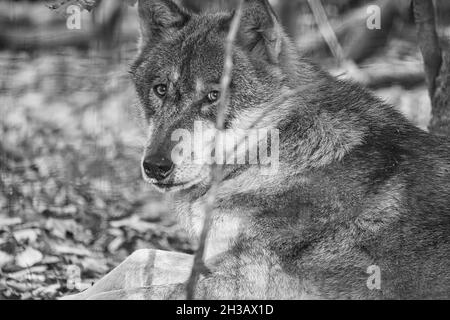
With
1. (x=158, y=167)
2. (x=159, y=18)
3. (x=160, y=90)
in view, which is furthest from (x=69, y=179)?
(x=158, y=167)

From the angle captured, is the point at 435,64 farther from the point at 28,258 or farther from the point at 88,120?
the point at 88,120

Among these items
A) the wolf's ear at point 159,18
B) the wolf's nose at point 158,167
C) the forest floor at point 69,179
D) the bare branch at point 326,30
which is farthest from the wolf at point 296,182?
the bare branch at point 326,30

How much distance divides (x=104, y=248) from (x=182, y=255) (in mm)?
1641

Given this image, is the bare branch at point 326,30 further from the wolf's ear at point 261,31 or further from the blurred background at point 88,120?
the wolf's ear at point 261,31

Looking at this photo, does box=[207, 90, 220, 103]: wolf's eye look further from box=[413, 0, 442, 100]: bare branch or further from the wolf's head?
box=[413, 0, 442, 100]: bare branch

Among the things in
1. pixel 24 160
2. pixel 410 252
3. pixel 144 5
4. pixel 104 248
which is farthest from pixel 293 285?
pixel 24 160

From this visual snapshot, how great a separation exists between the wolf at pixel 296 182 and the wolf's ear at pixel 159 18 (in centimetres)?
22

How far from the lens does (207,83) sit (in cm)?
391

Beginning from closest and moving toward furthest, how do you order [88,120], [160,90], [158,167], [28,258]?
1. [158,167]
2. [160,90]
3. [28,258]
4. [88,120]

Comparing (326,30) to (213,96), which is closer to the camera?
(213,96)

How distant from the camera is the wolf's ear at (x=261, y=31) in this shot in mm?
3893

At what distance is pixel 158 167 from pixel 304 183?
2.73ft

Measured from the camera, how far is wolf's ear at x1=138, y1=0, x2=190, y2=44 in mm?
4422

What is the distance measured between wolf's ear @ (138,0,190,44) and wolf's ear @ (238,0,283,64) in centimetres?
59
